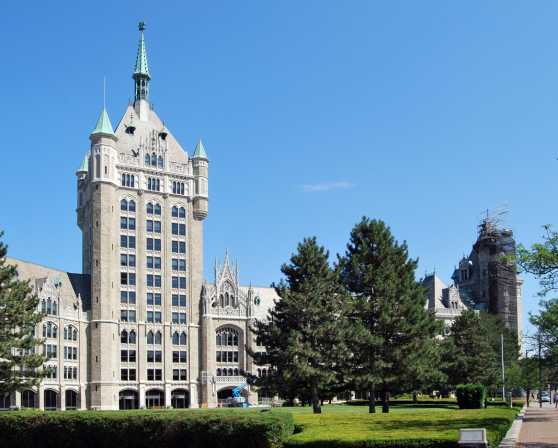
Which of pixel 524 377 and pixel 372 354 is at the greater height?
pixel 372 354

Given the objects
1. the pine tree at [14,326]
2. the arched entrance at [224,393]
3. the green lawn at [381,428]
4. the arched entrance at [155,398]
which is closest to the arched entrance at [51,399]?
the arched entrance at [155,398]

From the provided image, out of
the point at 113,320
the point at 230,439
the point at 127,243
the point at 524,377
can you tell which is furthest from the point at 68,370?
the point at 230,439

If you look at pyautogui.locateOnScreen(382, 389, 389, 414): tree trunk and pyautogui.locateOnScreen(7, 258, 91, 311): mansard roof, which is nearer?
pyautogui.locateOnScreen(382, 389, 389, 414): tree trunk

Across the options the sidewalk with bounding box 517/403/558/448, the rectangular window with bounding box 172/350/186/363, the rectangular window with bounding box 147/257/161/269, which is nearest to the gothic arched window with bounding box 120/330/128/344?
the rectangular window with bounding box 172/350/186/363

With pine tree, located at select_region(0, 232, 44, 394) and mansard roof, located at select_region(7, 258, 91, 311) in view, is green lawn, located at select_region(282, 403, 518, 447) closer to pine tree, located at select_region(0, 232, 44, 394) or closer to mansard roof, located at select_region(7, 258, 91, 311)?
pine tree, located at select_region(0, 232, 44, 394)

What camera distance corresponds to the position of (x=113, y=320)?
334 feet

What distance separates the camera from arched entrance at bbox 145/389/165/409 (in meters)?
104

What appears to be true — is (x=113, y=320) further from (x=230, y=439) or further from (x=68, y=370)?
(x=230, y=439)

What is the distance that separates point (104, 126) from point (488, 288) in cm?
8491

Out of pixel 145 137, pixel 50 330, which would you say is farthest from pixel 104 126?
pixel 50 330

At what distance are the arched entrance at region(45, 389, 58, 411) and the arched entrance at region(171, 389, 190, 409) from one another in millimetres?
17147

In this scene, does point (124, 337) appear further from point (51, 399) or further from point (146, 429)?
point (146, 429)

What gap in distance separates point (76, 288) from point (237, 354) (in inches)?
1024

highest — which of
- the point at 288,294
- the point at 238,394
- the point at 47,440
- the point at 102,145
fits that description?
the point at 102,145
